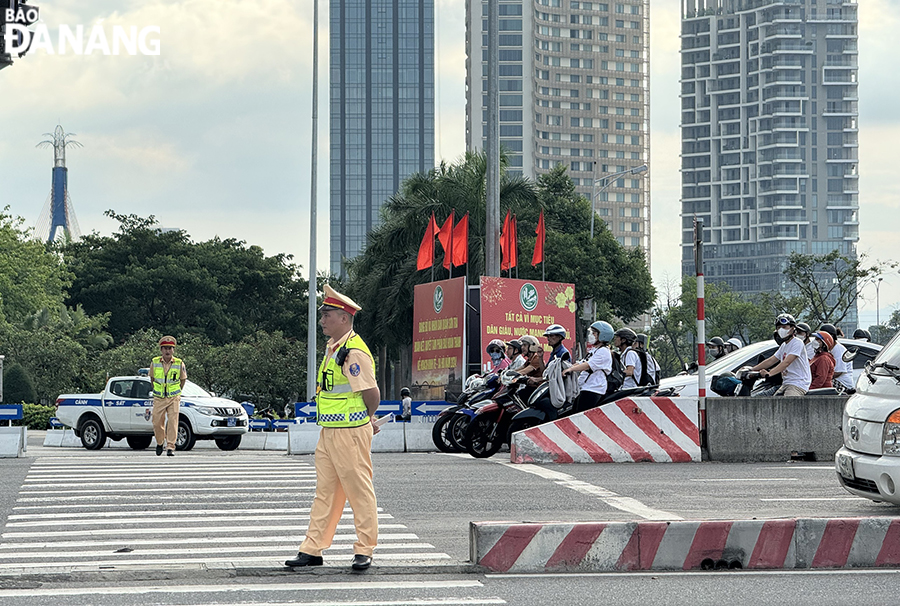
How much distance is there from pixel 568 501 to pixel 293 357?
104 feet

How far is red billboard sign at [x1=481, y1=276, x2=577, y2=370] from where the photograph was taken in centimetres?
2461

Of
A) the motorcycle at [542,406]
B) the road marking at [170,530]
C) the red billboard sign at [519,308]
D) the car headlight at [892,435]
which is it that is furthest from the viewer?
the red billboard sign at [519,308]

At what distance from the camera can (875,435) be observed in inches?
384

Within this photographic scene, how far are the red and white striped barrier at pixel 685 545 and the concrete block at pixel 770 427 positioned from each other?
26.9 feet

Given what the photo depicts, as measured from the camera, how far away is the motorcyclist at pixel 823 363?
18.0 metres

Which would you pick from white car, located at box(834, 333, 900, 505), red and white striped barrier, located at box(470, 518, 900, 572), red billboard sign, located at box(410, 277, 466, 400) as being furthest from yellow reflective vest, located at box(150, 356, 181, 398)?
red and white striped barrier, located at box(470, 518, 900, 572)

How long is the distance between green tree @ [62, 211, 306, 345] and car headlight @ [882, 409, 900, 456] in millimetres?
63173

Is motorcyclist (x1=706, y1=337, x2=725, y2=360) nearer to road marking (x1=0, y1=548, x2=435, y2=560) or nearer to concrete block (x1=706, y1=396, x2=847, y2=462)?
concrete block (x1=706, y1=396, x2=847, y2=462)

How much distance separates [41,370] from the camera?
45.1 meters

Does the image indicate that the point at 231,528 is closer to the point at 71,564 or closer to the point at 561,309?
the point at 71,564

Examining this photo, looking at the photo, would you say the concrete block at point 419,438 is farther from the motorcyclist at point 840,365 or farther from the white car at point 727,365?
the motorcyclist at point 840,365


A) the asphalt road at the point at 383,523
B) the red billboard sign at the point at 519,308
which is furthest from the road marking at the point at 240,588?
the red billboard sign at the point at 519,308

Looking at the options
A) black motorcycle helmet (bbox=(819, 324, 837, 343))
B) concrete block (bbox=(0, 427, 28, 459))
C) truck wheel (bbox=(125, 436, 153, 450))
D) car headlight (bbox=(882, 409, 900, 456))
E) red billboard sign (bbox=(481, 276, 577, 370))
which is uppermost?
red billboard sign (bbox=(481, 276, 577, 370))

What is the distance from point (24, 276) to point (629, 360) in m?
53.3
